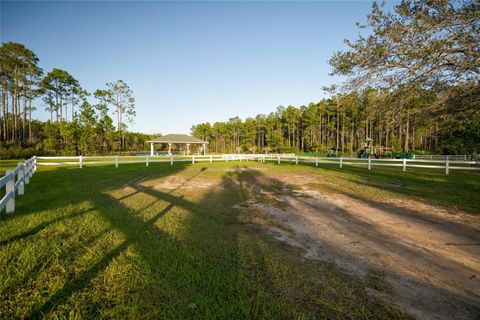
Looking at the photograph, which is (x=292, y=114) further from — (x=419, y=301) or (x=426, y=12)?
(x=419, y=301)

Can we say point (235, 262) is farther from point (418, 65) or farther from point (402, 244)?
point (418, 65)

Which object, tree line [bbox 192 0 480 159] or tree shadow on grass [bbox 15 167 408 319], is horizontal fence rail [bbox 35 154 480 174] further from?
tree shadow on grass [bbox 15 167 408 319]

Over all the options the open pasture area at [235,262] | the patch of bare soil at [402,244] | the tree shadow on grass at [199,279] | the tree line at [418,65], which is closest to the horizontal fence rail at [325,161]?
the tree line at [418,65]

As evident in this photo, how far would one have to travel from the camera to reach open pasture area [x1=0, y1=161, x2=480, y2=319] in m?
2.26

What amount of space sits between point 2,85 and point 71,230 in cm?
5793

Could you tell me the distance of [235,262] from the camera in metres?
3.13

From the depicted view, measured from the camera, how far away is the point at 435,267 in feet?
10.2

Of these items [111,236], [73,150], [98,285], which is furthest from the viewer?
[73,150]

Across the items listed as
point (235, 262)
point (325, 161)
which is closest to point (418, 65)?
point (235, 262)

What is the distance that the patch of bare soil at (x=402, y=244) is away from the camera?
247cm

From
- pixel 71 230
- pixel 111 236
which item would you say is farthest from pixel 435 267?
pixel 71 230

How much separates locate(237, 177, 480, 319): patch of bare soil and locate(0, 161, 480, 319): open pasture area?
20mm

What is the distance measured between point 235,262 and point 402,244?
3043mm

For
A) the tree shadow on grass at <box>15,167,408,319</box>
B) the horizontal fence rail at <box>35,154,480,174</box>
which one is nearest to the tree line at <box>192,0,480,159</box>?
the horizontal fence rail at <box>35,154,480,174</box>
